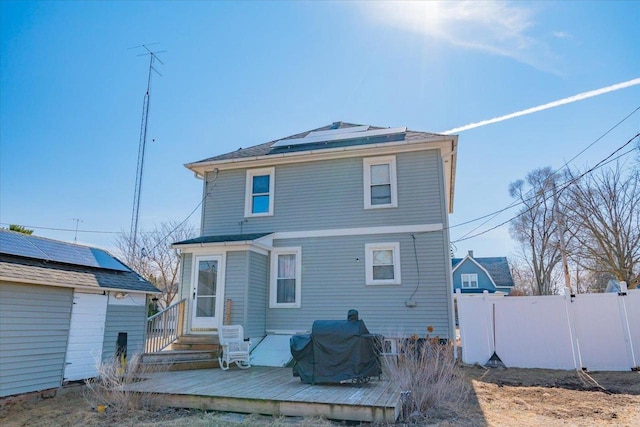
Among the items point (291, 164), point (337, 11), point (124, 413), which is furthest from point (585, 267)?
point (124, 413)

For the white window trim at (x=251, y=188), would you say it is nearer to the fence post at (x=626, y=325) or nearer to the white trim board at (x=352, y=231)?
the white trim board at (x=352, y=231)

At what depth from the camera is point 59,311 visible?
6.74m

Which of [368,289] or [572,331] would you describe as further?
[368,289]

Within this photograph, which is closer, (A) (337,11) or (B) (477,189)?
(A) (337,11)

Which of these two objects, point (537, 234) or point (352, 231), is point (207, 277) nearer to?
point (352, 231)

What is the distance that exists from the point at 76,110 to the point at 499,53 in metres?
12.3

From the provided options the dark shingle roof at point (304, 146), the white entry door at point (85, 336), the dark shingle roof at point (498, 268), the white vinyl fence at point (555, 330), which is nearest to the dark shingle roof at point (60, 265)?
the white entry door at point (85, 336)

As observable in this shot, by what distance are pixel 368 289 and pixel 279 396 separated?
481 centimetres

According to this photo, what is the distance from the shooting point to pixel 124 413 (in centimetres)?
562

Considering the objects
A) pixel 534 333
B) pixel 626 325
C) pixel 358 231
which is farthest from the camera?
pixel 358 231

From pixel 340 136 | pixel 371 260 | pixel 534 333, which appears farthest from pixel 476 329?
pixel 340 136

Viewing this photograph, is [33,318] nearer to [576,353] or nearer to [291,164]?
[291,164]

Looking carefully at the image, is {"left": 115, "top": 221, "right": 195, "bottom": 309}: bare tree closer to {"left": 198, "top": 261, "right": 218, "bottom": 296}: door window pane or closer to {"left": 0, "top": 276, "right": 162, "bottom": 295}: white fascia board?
{"left": 198, "top": 261, "right": 218, "bottom": 296}: door window pane

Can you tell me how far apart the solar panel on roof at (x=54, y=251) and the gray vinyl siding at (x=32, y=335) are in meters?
0.71
